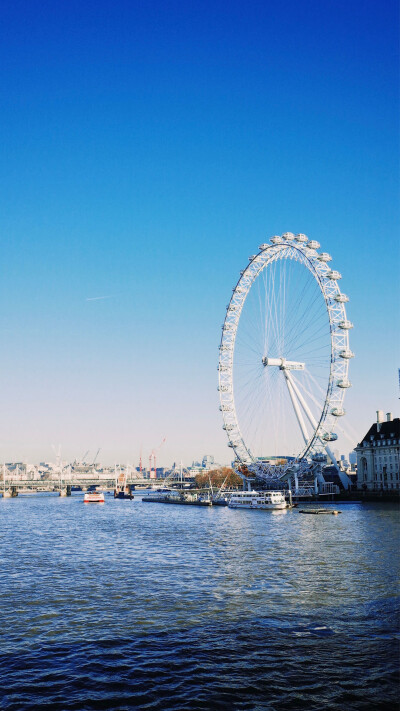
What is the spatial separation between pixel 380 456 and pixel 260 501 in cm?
2854

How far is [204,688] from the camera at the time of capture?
14836mm

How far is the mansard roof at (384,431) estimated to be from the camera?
106 metres

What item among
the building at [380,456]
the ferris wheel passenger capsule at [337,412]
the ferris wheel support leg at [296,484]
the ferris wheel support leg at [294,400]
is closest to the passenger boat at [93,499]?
the ferris wheel support leg at [296,484]

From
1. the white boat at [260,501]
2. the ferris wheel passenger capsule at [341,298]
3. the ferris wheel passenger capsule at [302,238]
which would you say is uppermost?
the ferris wheel passenger capsule at [302,238]

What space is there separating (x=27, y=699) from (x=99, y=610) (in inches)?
326

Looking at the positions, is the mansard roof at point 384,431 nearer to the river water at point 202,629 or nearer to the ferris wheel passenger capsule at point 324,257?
the ferris wheel passenger capsule at point 324,257

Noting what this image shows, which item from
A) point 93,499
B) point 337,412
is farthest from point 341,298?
point 93,499

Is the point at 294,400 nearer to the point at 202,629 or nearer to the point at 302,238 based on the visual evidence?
the point at 302,238

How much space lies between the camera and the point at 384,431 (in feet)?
357

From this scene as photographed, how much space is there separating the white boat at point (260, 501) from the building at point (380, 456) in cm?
2347

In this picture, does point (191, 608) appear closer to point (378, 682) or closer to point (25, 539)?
point (378, 682)

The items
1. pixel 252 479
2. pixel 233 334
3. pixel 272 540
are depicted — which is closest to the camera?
pixel 272 540

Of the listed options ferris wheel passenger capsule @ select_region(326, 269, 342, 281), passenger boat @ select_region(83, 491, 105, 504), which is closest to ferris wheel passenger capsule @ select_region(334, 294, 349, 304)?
ferris wheel passenger capsule @ select_region(326, 269, 342, 281)

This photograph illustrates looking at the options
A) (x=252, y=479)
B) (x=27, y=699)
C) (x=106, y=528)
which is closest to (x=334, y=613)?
(x=27, y=699)
